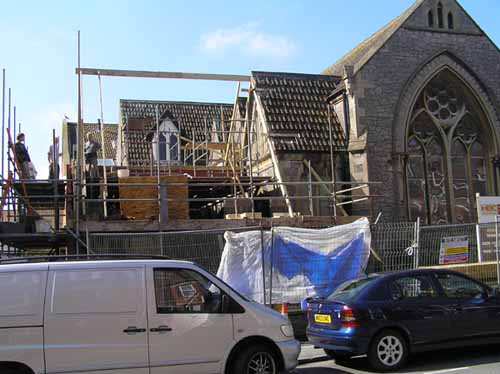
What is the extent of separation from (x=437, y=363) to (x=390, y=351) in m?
0.91

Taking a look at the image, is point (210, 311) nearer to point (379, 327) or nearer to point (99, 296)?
point (99, 296)

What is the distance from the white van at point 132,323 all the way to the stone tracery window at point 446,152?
13834mm

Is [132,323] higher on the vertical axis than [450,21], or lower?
lower

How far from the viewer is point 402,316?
8.96 metres

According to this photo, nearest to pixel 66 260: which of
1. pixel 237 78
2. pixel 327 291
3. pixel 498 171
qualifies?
pixel 327 291

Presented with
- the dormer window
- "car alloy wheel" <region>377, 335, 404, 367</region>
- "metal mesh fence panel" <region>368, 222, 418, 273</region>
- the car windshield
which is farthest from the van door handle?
the dormer window

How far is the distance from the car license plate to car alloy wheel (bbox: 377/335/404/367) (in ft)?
2.83

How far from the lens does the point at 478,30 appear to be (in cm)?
2133

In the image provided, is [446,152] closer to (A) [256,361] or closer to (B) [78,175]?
(B) [78,175]

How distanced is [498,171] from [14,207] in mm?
16449

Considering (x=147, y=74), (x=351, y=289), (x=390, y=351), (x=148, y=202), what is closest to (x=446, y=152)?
(x=147, y=74)

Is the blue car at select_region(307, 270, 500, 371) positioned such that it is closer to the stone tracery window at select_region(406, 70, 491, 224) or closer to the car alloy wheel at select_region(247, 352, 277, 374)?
the car alloy wheel at select_region(247, 352, 277, 374)

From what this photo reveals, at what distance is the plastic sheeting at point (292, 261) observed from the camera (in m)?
12.5

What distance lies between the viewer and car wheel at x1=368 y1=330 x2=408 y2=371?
8.78m
